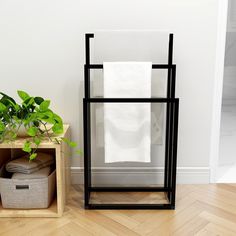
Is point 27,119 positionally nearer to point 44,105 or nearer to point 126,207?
point 44,105

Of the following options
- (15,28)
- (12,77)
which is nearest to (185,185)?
(12,77)

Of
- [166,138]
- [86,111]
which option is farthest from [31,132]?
[166,138]

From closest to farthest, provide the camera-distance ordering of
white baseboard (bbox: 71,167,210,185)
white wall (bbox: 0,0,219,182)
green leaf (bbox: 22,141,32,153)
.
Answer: green leaf (bbox: 22,141,32,153) < white wall (bbox: 0,0,219,182) < white baseboard (bbox: 71,167,210,185)

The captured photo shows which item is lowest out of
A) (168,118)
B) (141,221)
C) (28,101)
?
(141,221)

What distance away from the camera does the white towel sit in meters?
1.71

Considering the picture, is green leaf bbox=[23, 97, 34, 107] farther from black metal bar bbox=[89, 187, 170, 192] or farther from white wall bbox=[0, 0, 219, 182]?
black metal bar bbox=[89, 187, 170, 192]

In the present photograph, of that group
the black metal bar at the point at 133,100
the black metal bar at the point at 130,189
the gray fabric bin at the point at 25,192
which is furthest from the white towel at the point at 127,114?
the gray fabric bin at the point at 25,192

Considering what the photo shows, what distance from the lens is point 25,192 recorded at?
5.56ft

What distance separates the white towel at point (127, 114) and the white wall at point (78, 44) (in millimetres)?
301

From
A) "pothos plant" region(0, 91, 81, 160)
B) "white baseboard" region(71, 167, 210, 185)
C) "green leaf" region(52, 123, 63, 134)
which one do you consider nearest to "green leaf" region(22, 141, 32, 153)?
"pothos plant" region(0, 91, 81, 160)

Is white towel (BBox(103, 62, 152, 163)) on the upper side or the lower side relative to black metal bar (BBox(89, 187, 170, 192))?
upper

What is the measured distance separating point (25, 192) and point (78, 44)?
2.64 ft

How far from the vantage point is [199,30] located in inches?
74.7

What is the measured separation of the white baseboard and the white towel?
30cm
